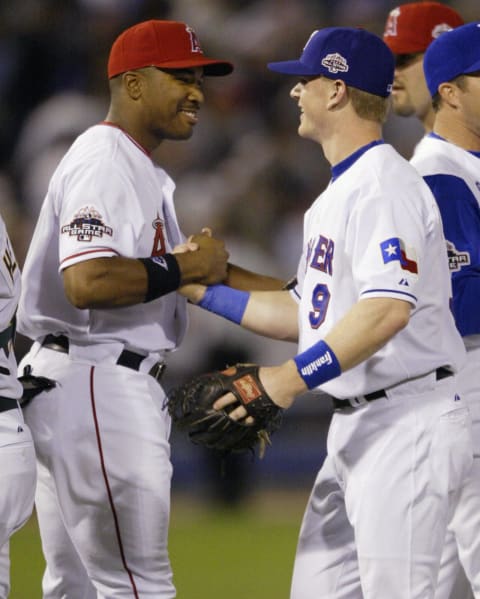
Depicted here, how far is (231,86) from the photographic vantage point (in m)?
8.52

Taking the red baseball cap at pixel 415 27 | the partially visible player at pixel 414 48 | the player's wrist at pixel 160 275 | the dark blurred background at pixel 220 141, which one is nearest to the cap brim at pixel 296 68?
the player's wrist at pixel 160 275

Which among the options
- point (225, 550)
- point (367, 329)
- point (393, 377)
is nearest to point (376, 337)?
point (367, 329)

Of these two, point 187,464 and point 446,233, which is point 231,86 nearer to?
point 187,464

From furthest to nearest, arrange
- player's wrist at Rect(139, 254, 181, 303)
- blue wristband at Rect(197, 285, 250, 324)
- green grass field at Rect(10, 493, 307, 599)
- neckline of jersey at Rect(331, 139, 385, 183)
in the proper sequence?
green grass field at Rect(10, 493, 307, 599) < blue wristband at Rect(197, 285, 250, 324) < player's wrist at Rect(139, 254, 181, 303) < neckline of jersey at Rect(331, 139, 385, 183)

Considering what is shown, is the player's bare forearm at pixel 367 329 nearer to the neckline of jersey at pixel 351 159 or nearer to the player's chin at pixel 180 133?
the neckline of jersey at pixel 351 159

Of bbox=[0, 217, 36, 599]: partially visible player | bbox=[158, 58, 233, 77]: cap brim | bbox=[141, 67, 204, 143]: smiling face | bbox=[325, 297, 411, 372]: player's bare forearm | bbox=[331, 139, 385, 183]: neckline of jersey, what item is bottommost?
bbox=[0, 217, 36, 599]: partially visible player

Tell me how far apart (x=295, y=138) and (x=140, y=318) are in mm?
4916

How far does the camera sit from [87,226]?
11.1 ft

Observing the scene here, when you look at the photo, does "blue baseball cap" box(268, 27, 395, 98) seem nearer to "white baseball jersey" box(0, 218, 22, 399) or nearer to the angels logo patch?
the angels logo patch

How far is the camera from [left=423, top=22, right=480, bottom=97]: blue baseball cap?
3787mm

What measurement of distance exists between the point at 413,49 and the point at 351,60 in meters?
1.83

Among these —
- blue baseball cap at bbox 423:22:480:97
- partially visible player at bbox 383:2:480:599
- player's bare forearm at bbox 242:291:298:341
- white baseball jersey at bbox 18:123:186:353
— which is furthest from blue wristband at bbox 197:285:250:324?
partially visible player at bbox 383:2:480:599

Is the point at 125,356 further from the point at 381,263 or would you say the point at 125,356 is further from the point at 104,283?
the point at 381,263

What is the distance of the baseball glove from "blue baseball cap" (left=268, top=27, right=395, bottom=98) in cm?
86
